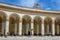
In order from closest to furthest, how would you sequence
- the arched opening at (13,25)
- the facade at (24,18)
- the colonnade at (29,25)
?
the facade at (24,18), the colonnade at (29,25), the arched opening at (13,25)

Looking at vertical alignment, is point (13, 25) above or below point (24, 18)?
below

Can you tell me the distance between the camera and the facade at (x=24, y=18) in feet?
75.7

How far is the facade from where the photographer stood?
23078mm

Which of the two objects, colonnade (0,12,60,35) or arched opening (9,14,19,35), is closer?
colonnade (0,12,60,35)

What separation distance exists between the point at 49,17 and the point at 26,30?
5486 mm

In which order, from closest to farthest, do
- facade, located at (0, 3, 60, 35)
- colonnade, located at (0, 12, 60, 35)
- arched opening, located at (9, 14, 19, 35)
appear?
facade, located at (0, 3, 60, 35), colonnade, located at (0, 12, 60, 35), arched opening, located at (9, 14, 19, 35)

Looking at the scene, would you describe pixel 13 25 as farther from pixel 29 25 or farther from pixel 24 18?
pixel 29 25

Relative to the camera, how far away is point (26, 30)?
29547mm

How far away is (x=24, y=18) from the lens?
1093 inches

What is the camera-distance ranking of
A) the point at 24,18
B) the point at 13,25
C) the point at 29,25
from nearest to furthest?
1. the point at 24,18
2. the point at 13,25
3. the point at 29,25

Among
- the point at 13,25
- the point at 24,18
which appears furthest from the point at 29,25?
the point at 13,25

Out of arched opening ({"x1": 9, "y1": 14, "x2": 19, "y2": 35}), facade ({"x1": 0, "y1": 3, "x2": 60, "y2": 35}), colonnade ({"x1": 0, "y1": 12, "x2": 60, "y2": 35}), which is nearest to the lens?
facade ({"x1": 0, "y1": 3, "x2": 60, "y2": 35})

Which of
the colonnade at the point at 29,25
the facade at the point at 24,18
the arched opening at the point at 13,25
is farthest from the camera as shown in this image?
the arched opening at the point at 13,25

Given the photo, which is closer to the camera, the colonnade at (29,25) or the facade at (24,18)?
the facade at (24,18)
